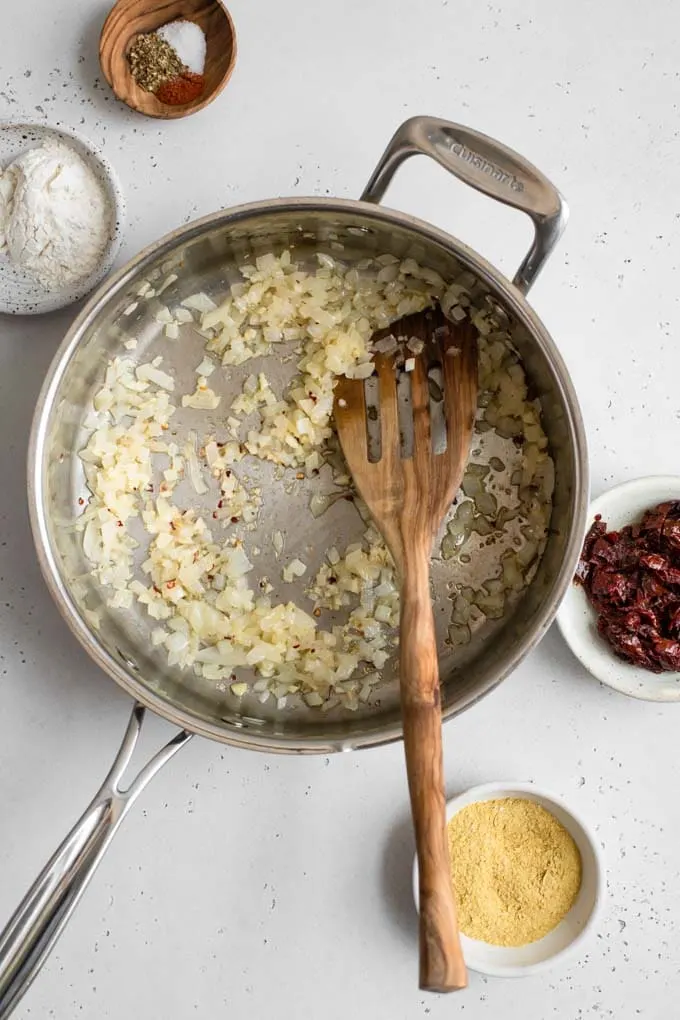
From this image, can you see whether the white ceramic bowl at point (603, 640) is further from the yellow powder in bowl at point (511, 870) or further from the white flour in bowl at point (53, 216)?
the white flour in bowl at point (53, 216)

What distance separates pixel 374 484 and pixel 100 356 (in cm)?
42

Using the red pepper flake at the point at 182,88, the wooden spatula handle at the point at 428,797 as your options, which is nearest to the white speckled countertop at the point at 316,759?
the red pepper flake at the point at 182,88

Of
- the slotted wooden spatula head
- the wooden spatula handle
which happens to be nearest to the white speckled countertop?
the slotted wooden spatula head

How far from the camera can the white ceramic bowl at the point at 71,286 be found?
126 cm

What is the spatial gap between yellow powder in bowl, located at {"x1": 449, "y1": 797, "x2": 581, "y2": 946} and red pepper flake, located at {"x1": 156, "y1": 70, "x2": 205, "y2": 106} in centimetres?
105

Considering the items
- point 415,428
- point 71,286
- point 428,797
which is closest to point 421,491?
point 415,428

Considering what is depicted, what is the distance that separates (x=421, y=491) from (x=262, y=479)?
0.77 feet

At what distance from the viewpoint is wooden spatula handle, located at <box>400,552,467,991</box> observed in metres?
0.93

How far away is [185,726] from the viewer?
1.14 meters

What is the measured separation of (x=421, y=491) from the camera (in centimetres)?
122

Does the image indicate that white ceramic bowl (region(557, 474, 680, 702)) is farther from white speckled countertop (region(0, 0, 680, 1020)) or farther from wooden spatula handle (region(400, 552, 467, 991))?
wooden spatula handle (region(400, 552, 467, 991))

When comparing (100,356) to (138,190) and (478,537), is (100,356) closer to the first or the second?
(138,190)

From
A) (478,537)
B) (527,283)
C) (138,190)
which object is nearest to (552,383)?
(527,283)

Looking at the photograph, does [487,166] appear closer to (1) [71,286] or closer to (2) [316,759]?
(1) [71,286]
